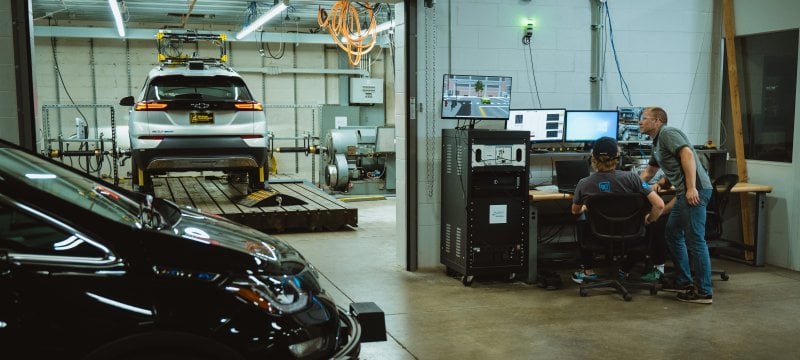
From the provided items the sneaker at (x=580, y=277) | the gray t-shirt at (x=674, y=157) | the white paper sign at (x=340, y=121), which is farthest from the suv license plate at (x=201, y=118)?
the white paper sign at (x=340, y=121)

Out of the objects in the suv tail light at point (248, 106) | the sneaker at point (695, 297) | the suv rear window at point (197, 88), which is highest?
→ the suv rear window at point (197, 88)

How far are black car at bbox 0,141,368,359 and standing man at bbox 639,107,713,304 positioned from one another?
383cm

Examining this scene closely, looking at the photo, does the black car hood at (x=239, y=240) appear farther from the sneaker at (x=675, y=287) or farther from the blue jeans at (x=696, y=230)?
the sneaker at (x=675, y=287)

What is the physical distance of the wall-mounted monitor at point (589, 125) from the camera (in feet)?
24.0

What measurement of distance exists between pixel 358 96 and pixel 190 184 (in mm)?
5771

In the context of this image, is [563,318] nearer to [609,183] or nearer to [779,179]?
[609,183]

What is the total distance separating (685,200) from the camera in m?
5.78

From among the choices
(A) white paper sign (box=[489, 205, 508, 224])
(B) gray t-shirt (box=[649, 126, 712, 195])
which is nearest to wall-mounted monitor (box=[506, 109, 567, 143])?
(A) white paper sign (box=[489, 205, 508, 224])

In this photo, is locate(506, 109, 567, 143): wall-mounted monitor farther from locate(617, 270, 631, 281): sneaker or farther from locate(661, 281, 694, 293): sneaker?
locate(661, 281, 694, 293): sneaker

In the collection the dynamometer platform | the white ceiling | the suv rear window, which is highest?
the white ceiling

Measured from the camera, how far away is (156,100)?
8.60m

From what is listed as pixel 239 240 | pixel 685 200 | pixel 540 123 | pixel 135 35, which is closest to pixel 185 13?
pixel 135 35

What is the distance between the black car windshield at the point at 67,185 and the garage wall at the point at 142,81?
11404mm

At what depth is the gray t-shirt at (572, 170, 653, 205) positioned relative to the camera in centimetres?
573
